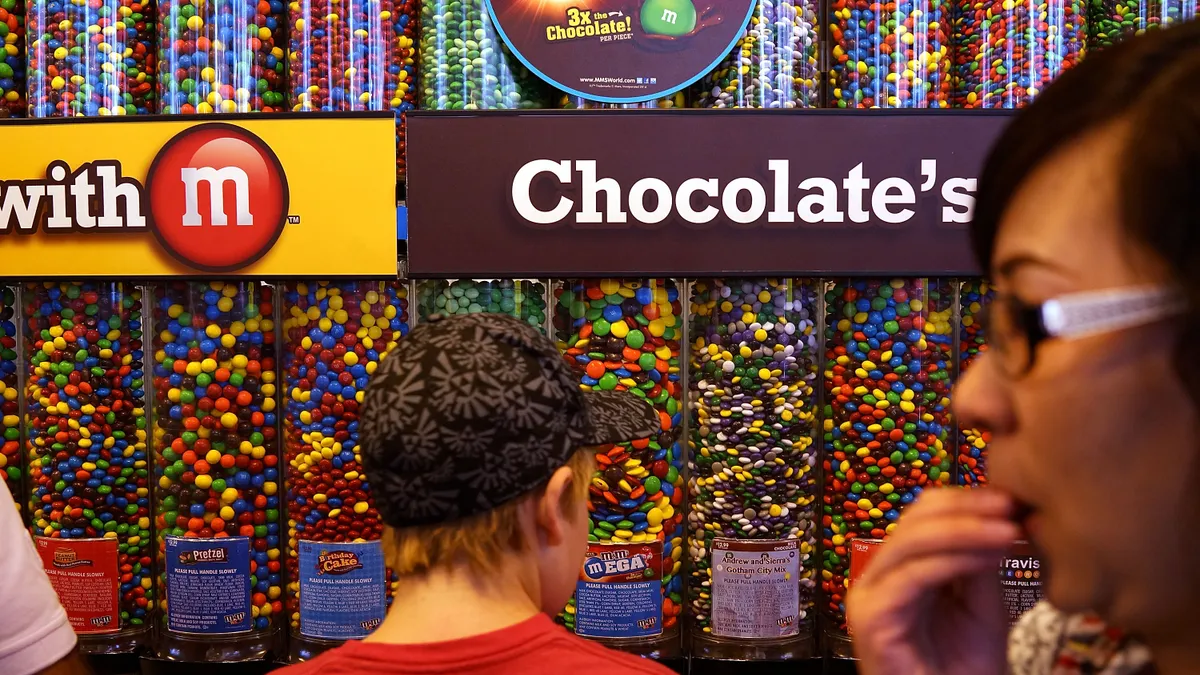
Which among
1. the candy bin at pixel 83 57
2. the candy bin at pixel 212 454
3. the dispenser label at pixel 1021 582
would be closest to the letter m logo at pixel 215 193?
the candy bin at pixel 212 454

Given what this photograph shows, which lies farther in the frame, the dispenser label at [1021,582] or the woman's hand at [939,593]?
the dispenser label at [1021,582]

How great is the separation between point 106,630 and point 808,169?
5.03 feet

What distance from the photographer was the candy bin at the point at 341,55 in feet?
4.70

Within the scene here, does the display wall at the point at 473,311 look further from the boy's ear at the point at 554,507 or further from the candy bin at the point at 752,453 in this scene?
the boy's ear at the point at 554,507

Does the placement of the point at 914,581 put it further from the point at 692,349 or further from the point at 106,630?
the point at 106,630

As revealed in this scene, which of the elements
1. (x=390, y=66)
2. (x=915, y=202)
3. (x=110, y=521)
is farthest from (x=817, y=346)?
(x=110, y=521)

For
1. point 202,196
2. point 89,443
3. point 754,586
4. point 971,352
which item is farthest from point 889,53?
point 89,443

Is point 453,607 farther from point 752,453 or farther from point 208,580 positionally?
point 208,580

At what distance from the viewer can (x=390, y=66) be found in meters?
1.46

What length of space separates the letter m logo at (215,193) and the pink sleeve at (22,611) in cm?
60

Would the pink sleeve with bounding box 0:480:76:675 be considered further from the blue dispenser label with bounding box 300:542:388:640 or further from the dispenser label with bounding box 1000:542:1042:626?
the dispenser label with bounding box 1000:542:1042:626

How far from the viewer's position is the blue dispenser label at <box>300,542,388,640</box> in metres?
1.41

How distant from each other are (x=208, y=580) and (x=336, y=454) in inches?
13.0

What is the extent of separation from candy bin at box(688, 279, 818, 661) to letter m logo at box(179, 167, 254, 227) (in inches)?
32.1
